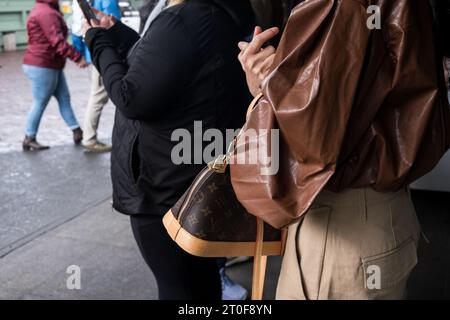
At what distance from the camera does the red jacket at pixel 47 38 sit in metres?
6.73

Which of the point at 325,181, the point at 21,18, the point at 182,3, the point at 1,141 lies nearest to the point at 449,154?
the point at 182,3

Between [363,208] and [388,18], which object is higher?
[388,18]

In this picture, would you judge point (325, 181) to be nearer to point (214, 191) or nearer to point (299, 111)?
point (299, 111)

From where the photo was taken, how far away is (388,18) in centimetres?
131

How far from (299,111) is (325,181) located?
0.62 feet

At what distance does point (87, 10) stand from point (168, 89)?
2.05 feet

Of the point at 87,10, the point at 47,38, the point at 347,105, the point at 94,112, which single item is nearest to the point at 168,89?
the point at 87,10

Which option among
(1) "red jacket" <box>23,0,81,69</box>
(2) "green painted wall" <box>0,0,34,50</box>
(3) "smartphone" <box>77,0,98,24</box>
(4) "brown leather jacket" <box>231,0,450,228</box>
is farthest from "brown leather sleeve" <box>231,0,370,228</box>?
(2) "green painted wall" <box>0,0,34,50</box>

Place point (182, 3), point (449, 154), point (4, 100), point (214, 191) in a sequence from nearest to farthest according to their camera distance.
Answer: point (214, 191) → point (182, 3) → point (449, 154) → point (4, 100)

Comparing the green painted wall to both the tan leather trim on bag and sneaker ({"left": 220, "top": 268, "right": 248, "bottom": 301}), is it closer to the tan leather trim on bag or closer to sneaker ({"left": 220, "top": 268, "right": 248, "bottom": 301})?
sneaker ({"left": 220, "top": 268, "right": 248, "bottom": 301})

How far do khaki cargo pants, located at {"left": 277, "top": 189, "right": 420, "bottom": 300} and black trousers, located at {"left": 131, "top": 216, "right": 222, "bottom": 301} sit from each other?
28.4 inches

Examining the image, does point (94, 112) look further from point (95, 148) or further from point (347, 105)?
point (347, 105)

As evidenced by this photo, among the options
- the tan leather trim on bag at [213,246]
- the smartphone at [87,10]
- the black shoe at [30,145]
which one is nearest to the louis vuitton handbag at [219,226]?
the tan leather trim on bag at [213,246]

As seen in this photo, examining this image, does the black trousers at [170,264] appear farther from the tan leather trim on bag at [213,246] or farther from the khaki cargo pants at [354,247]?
the khaki cargo pants at [354,247]
